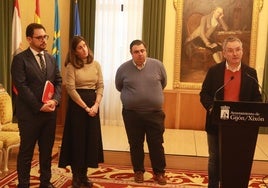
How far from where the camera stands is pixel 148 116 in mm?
3629

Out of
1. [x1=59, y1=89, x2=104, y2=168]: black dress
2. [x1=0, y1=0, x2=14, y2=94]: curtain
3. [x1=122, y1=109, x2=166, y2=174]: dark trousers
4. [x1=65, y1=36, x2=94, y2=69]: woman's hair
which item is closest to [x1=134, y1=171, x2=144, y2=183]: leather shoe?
[x1=122, y1=109, x2=166, y2=174]: dark trousers

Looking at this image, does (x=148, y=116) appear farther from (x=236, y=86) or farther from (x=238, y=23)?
(x=238, y=23)

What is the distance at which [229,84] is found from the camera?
2752 mm

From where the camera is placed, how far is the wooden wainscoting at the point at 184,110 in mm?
6227

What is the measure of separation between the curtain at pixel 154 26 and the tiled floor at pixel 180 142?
1415mm

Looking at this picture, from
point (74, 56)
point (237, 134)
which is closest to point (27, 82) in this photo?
point (74, 56)

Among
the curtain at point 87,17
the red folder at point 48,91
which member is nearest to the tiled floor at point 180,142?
the red folder at point 48,91

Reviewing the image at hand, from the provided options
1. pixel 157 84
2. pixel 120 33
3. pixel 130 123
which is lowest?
pixel 130 123

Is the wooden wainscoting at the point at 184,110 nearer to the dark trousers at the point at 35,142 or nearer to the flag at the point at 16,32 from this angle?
the flag at the point at 16,32

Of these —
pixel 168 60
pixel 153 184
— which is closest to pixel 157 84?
pixel 153 184

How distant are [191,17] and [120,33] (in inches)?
50.2

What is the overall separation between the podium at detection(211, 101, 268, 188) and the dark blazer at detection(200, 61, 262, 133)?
0.31m

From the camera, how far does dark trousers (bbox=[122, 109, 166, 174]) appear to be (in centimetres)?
365

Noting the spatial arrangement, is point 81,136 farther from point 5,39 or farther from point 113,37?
point 113,37
